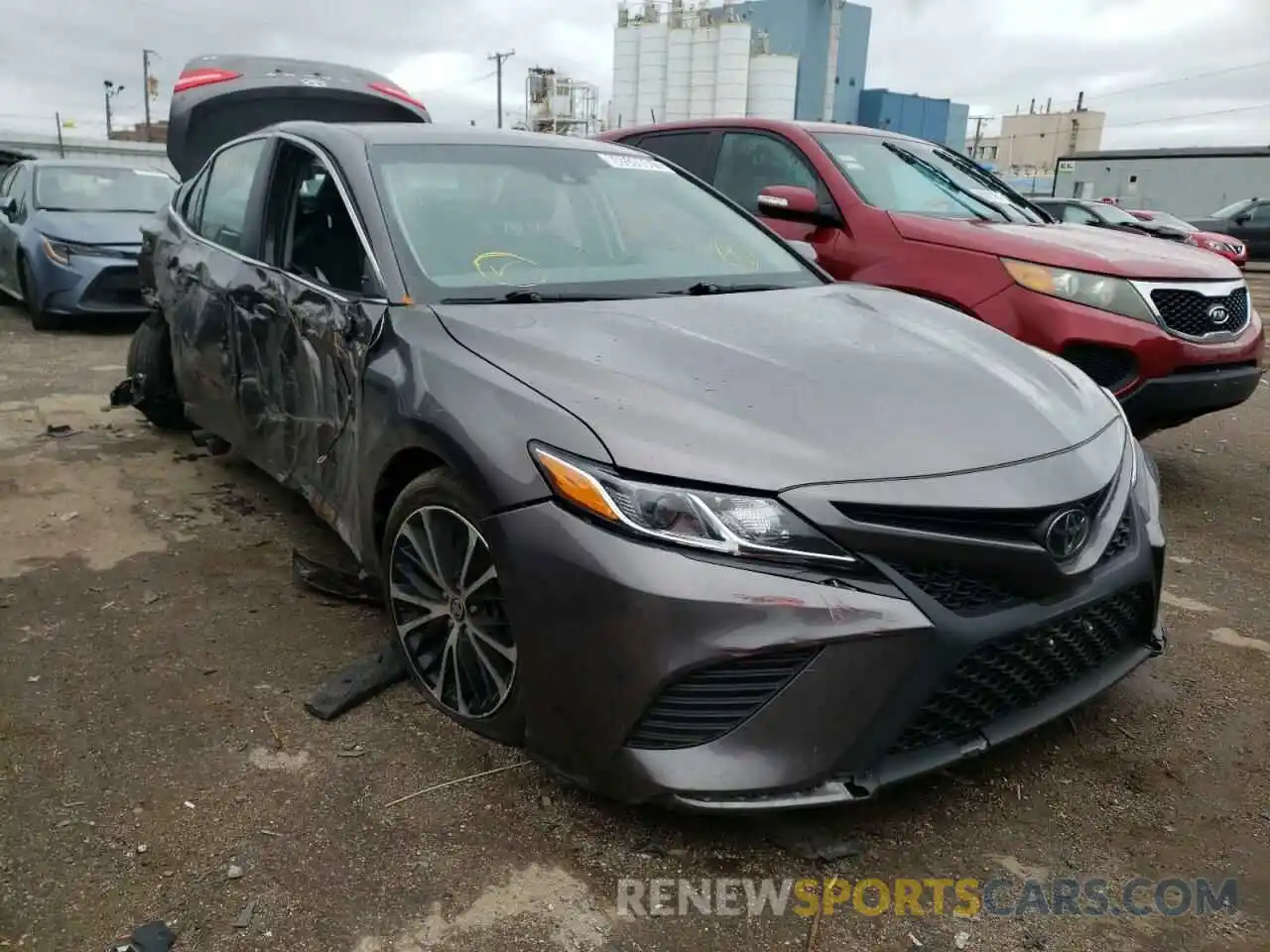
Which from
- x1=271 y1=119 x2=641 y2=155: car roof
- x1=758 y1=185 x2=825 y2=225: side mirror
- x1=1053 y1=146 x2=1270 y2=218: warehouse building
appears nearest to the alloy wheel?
x1=271 y1=119 x2=641 y2=155: car roof

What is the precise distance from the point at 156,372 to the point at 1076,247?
14.4 ft

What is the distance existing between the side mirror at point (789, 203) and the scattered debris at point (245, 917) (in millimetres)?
3688

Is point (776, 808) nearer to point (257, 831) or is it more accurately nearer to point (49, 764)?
point (257, 831)

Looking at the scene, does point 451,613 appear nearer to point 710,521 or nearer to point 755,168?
point 710,521

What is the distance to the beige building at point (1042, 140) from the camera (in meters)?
82.7

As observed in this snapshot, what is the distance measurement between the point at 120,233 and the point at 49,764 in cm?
755

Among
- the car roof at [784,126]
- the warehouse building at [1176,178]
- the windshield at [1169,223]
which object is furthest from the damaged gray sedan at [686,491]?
the warehouse building at [1176,178]

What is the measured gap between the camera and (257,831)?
220 cm

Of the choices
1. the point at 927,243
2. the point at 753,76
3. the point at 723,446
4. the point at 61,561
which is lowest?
the point at 61,561

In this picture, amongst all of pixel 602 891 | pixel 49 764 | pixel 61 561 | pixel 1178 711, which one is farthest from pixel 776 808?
pixel 61 561

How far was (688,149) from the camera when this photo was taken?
5812 mm

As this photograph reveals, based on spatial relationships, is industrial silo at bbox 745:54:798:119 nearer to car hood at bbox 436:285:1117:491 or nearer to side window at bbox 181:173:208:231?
side window at bbox 181:173:208:231

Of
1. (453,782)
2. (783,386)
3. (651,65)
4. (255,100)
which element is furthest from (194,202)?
(651,65)

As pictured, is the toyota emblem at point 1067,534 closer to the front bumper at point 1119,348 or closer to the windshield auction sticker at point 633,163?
the windshield auction sticker at point 633,163
